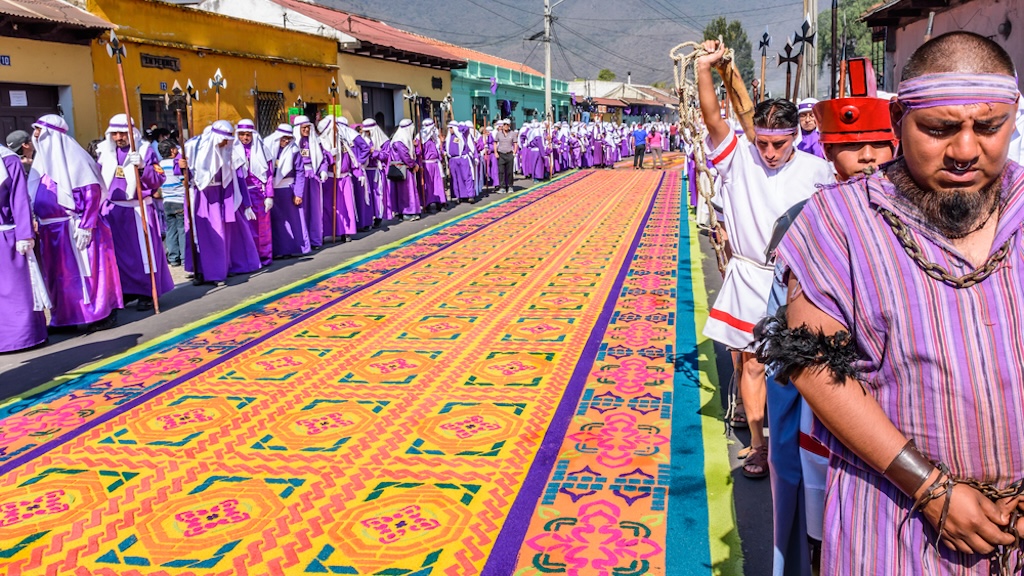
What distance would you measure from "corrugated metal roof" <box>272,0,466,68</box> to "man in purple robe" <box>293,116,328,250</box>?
11262 mm

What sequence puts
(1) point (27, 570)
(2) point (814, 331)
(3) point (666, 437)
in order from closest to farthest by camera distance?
(2) point (814, 331), (1) point (27, 570), (3) point (666, 437)

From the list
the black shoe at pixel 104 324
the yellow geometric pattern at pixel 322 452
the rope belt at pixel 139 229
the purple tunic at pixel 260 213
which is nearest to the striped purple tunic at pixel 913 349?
the yellow geometric pattern at pixel 322 452

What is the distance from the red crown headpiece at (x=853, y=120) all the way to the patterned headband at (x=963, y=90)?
104 cm

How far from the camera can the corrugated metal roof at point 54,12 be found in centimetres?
1175

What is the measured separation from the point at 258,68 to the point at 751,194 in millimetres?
16248

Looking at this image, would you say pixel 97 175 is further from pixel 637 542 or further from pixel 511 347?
pixel 637 542

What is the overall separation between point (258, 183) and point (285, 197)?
72cm

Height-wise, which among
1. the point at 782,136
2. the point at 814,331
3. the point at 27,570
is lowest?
the point at 27,570

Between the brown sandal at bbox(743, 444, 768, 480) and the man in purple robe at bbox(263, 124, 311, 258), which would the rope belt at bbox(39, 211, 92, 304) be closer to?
the man in purple robe at bbox(263, 124, 311, 258)

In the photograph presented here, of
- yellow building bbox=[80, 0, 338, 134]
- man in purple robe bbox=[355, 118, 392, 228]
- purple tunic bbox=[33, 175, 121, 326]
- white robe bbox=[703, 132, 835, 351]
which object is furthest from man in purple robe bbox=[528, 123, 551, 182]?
white robe bbox=[703, 132, 835, 351]

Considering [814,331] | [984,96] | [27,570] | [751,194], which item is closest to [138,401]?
[27,570]

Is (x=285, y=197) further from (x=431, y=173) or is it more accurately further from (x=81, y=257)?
(x=431, y=173)

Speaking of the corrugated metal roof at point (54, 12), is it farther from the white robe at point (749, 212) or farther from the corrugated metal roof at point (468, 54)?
the corrugated metal roof at point (468, 54)

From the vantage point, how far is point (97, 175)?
23.4 ft
